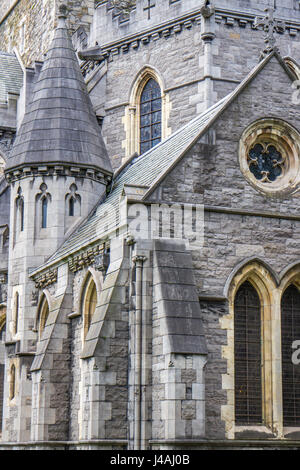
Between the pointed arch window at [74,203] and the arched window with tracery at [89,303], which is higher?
the pointed arch window at [74,203]

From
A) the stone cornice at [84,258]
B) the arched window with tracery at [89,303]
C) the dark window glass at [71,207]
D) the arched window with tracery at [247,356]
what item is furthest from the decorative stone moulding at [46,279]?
the arched window with tracery at [247,356]

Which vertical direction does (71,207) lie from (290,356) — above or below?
above

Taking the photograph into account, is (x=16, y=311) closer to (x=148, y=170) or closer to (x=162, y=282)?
(x=148, y=170)

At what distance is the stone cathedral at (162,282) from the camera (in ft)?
53.2

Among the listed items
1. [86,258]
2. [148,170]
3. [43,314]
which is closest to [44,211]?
[43,314]

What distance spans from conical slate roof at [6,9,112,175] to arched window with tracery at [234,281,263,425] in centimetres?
749

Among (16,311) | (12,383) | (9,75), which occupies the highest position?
(9,75)

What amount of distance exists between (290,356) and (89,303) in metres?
4.70

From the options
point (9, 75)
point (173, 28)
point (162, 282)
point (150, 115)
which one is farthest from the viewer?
point (9, 75)

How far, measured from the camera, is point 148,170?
1988 centimetres

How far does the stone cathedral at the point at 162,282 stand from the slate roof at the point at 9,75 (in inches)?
497

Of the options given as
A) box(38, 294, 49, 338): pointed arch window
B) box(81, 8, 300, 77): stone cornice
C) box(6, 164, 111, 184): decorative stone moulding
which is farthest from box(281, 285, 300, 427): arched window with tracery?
box(81, 8, 300, 77): stone cornice

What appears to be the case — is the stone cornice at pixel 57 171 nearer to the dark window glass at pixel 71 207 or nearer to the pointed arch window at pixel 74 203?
the pointed arch window at pixel 74 203
